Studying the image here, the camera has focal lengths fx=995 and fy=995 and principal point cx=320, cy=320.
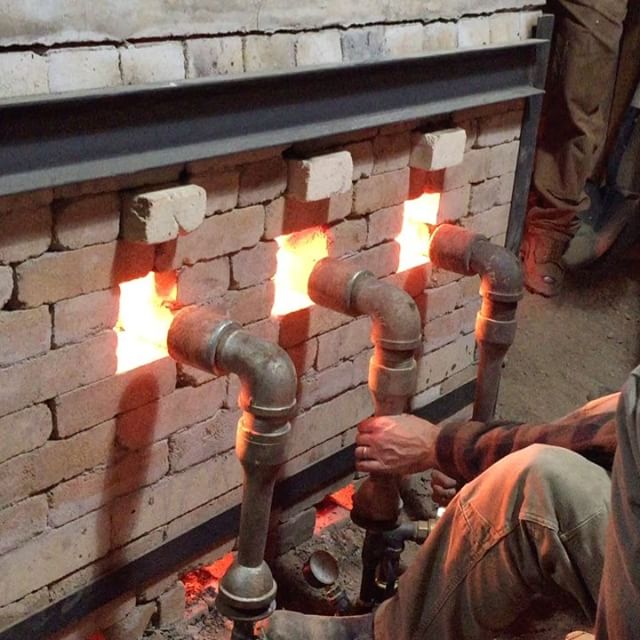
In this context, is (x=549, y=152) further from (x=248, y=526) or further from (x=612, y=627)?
(x=612, y=627)

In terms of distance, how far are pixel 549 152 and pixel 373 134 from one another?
1598 millimetres

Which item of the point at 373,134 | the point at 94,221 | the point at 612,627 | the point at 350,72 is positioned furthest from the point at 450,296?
the point at 612,627

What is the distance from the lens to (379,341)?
3.16m

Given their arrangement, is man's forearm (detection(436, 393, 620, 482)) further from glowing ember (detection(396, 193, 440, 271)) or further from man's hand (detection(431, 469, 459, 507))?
glowing ember (detection(396, 193, 440, 271))

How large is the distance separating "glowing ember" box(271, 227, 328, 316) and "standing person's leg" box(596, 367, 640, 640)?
1.71 metres

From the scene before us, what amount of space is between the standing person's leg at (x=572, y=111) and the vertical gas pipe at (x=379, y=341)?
1.79 m

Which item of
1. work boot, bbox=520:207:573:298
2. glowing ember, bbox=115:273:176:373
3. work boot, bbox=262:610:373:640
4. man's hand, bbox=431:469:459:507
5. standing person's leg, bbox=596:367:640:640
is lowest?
man's hand, bbox=431:469:459:507

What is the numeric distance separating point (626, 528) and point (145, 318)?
5.44 ft

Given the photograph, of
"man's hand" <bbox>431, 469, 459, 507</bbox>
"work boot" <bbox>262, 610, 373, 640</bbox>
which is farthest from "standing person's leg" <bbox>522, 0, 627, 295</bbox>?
"work boot" <bbox>262, 610, 373, 640</bbox>

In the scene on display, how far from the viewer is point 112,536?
2.96 m

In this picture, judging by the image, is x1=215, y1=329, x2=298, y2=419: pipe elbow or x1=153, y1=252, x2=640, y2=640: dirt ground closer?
x1=215, y1=329, x2=298, y2=419: pipe elbow

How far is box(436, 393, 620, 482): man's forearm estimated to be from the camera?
257cm

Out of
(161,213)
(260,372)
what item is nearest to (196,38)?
(161,213)

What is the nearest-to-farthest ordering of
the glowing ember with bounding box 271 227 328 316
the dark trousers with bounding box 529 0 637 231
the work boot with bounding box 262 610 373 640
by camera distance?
the work boot with bounding box 262 610 373 640
the glowing ember with bounding box 271 227 328 316
the dark trousers with bounding box 529 0 637 231
